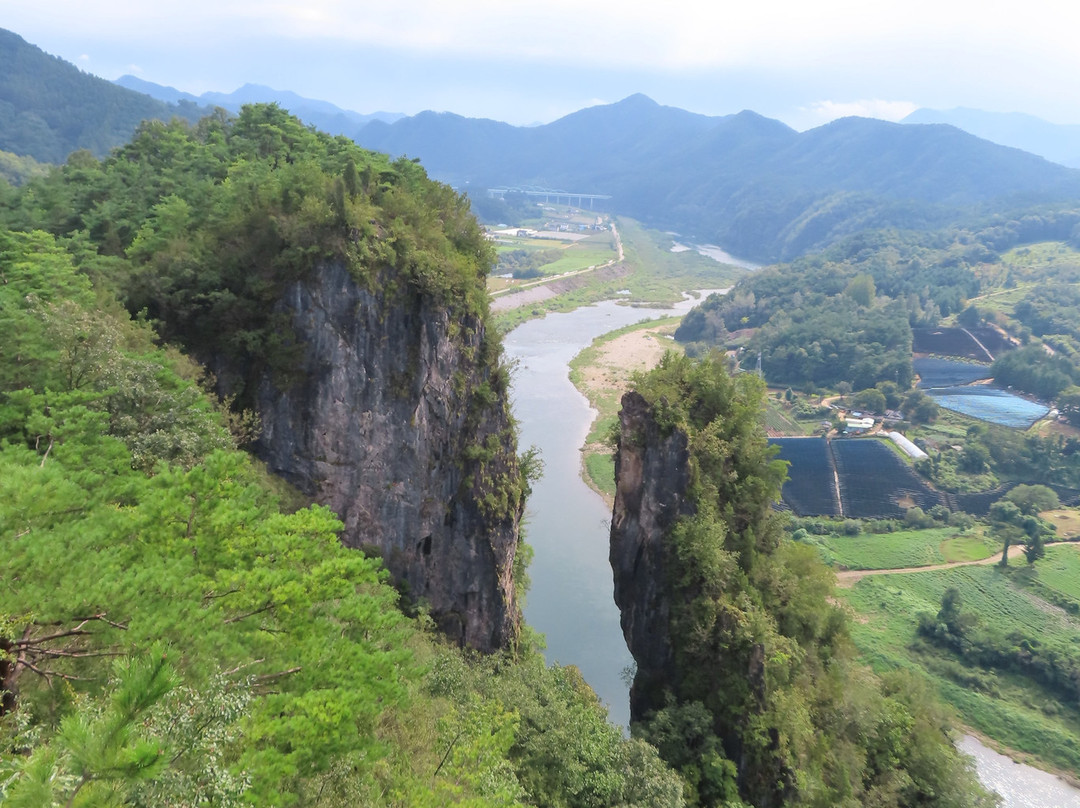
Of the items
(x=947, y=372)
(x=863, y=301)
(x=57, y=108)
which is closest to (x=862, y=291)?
(x=863, y=301)

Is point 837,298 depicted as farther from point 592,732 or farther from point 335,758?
point 335,758

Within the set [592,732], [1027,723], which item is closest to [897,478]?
[1027,723]

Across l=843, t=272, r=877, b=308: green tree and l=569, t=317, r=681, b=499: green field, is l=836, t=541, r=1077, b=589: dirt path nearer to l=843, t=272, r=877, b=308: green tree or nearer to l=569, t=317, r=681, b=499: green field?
l=569, t=317, r=681, b=499: green field

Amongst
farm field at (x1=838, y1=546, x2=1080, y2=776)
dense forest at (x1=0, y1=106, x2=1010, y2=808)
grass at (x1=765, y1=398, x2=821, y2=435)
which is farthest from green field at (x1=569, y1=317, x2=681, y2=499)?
farm field at (x1=838, y1=546, x2=1080, y2=776)

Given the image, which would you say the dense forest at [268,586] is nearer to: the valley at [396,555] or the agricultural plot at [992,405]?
the valley at [396,555]

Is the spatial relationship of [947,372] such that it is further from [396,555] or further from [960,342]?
[396,555]
